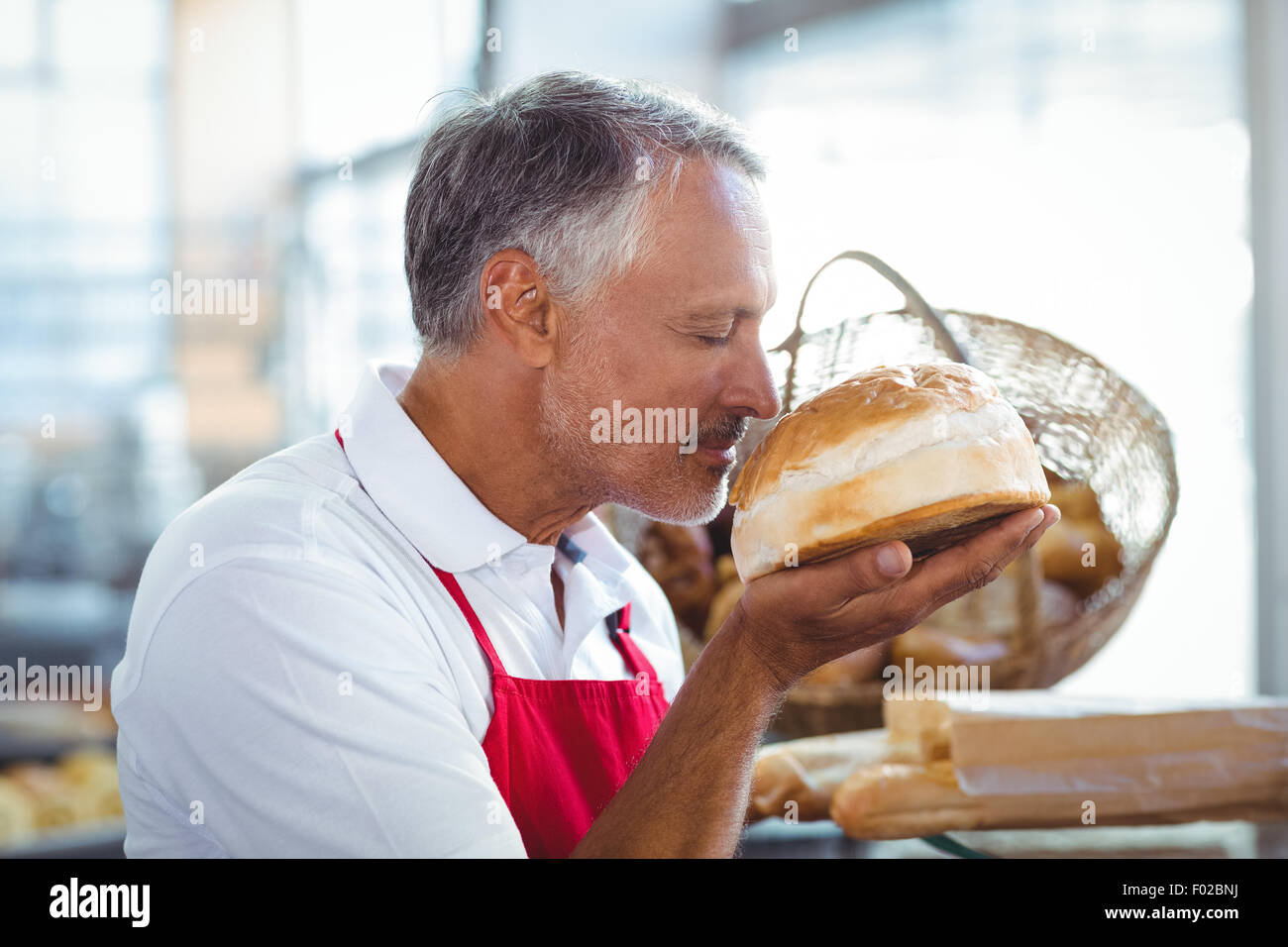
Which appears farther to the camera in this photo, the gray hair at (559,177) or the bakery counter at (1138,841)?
the bakery counter at (1138,841)

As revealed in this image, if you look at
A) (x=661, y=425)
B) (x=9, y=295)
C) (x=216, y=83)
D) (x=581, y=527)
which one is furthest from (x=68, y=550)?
(x=661, y=425)

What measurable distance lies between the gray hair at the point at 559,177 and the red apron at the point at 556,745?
0.26 metres

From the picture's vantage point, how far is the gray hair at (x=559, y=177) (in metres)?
1.18

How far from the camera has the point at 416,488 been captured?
3.89 ft

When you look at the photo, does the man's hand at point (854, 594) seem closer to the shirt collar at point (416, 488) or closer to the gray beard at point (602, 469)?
the gray beard at point (602, 469)

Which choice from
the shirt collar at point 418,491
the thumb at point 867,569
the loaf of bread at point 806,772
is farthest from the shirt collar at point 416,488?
the loaf of bread at point 806,772

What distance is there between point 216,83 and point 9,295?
139 centimetres

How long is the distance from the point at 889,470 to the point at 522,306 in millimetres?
Answer: 469

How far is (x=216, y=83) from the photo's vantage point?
528 centimetres

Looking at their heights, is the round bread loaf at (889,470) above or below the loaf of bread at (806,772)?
above

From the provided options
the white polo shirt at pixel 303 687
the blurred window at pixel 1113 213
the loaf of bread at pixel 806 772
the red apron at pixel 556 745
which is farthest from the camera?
the blurred window at pixel 1113 213

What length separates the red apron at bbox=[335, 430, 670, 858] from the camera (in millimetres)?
1107

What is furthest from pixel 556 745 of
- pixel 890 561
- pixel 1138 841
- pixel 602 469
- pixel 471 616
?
pixel 1138 841
